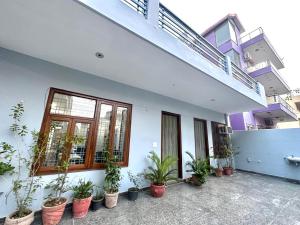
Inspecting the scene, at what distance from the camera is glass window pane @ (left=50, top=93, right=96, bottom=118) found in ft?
9.51

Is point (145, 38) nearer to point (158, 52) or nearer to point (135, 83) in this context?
point (158, 52)

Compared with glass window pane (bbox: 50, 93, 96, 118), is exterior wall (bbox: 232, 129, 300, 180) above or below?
below

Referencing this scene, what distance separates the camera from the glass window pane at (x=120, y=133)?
11.5ft

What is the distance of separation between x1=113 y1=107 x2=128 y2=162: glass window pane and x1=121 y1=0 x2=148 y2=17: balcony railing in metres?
2.28

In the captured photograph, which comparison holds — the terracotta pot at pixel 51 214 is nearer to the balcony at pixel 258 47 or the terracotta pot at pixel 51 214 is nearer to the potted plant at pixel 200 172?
the potted plant at pixel 200 172

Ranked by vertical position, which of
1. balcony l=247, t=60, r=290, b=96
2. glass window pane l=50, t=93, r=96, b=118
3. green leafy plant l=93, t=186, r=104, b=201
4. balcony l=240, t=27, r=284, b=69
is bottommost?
green leafy plant l=93, t=186, r=104, b=201

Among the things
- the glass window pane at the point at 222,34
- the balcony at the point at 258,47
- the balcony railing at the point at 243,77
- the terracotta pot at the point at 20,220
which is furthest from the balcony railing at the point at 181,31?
the balcony at the point at 258,47

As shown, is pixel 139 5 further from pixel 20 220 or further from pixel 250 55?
pixel 250 55

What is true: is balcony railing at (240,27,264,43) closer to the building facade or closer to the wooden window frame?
the building facade

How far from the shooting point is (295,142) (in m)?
5.06

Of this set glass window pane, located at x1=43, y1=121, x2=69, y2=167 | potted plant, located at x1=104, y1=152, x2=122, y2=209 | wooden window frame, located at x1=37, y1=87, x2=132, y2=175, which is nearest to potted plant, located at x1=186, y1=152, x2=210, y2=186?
wooden window frame, located at x1=37, y1=87, x2=132, y2=175

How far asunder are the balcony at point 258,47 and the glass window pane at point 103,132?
9.40 metres

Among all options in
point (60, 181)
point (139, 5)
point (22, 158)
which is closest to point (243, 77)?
point (139, 5)

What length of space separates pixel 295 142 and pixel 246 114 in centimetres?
315
